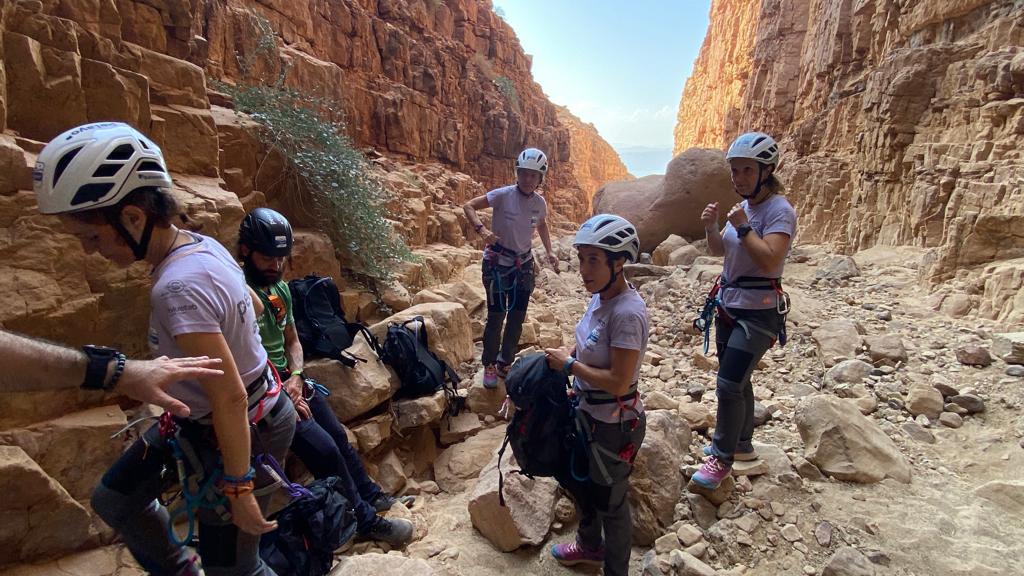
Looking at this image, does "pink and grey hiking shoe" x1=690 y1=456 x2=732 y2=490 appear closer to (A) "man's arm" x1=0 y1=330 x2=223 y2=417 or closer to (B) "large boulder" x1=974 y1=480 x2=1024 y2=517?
(B) "large boulder" x1=974 y1=480 x2=1024 y2=517

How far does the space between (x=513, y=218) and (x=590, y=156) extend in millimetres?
57836

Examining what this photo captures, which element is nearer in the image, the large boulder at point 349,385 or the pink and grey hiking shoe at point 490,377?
the large boulder at point 349,385

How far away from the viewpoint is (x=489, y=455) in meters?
4.12

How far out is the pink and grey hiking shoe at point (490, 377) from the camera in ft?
15.2

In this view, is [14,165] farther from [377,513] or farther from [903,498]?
[903,498]

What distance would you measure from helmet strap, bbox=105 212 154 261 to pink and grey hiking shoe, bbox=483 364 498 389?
10.8 ft

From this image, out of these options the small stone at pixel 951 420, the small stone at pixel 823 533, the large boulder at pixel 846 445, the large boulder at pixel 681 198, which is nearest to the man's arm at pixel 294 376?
the small stone at pixel 823 533

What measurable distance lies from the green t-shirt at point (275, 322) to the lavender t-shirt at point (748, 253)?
279 cm

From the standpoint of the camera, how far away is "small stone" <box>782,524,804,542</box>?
294cm

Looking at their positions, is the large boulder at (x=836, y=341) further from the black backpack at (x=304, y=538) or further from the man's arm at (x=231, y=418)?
the man's arm at (x=231, y=418)

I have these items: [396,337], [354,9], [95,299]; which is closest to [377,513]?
[396,337]

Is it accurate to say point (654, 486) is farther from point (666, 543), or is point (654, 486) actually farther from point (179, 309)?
point (179, 309)

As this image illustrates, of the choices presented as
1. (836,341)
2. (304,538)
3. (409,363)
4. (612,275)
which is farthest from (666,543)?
(836,341)

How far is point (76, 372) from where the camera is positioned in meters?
1.50
